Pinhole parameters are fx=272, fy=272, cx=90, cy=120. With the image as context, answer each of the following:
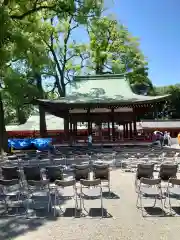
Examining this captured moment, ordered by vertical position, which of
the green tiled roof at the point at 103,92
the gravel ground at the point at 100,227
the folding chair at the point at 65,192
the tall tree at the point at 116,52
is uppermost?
the tall tree at the point at 116,52

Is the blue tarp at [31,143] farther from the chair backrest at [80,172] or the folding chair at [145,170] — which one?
the folding chair at [145,170]

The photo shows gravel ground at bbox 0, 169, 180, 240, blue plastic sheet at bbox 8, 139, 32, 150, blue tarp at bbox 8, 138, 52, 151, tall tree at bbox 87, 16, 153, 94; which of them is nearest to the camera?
gravel ground at bbox 0, 169, 180, 240

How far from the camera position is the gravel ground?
5297mm

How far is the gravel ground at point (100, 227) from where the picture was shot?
5.30 m

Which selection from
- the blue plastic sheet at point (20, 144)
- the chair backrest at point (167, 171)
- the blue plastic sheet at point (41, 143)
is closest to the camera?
the chair backrest at point (167, 171)

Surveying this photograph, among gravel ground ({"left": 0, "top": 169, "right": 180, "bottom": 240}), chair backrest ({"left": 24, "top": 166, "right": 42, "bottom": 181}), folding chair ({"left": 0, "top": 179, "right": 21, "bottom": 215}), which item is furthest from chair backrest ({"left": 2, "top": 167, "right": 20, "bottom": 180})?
gravel ground ({"left": 0, "top": 169, "right": 180, "bottom": 240})

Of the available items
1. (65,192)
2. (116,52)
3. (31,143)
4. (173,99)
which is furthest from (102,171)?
(173,99)

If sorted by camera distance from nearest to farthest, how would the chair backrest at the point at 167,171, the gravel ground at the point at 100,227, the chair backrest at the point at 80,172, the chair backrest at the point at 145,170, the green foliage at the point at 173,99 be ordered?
the gravel ground at the point at 100,227 → the chair backrest at the point at 167,171 → the chair backrest at the point at 80,172 → the chair backrest at the point at 145,170 → the green foliage at the point at 173,99

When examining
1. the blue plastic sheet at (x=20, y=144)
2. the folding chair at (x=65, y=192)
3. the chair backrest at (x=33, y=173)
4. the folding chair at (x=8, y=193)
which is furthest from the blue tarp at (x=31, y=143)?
the chair backrest at (x=33, y=173)

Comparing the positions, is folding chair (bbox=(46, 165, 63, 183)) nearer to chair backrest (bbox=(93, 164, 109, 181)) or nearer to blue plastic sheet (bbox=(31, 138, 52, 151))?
chair backrest (bbox=(93, 164, 109, 181))

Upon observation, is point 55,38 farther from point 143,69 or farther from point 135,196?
point 135,196

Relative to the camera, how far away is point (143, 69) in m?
37.5

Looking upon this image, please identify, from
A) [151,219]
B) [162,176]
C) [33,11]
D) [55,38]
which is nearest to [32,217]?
[151,219]

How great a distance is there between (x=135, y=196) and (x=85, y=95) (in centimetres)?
1440
